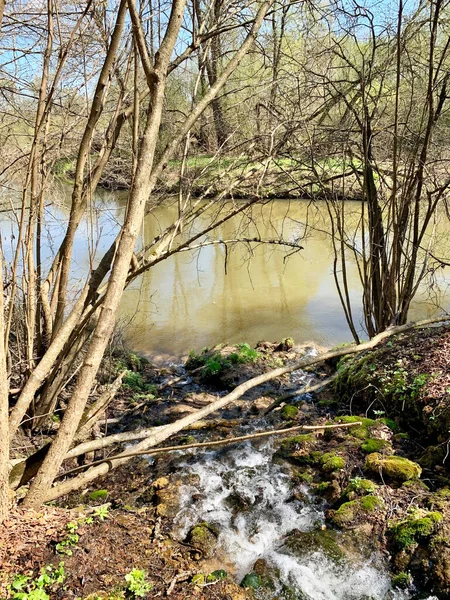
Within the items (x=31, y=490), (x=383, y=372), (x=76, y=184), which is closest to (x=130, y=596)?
(x=31, y=490)

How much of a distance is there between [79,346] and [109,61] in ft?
8.67

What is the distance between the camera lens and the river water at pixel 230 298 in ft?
28.6

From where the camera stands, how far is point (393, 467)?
3945mm

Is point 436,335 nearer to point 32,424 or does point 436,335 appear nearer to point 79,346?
point 79,346

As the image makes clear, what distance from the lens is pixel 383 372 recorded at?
5.25 metres

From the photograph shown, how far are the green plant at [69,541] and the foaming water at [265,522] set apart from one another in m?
0.96

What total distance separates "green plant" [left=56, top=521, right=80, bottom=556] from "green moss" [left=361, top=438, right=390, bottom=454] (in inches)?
107

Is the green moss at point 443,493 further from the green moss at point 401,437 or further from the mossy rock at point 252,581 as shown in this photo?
the mossy rock at point 252,581

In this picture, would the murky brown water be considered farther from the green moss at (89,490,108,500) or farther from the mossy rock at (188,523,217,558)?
the mossy rock at (188,523,217,558)

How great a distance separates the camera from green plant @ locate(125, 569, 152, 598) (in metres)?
2.67

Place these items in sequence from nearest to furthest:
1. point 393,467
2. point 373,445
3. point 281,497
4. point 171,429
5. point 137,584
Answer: point 137,584 → point 171,429 → point 393,467 → point 281,497 → point 373,445

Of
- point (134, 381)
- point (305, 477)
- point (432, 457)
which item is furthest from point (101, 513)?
point (134, 381)

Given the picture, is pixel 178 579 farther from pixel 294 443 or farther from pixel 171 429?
pixel 294 443

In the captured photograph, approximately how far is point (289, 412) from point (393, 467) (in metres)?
1.66
